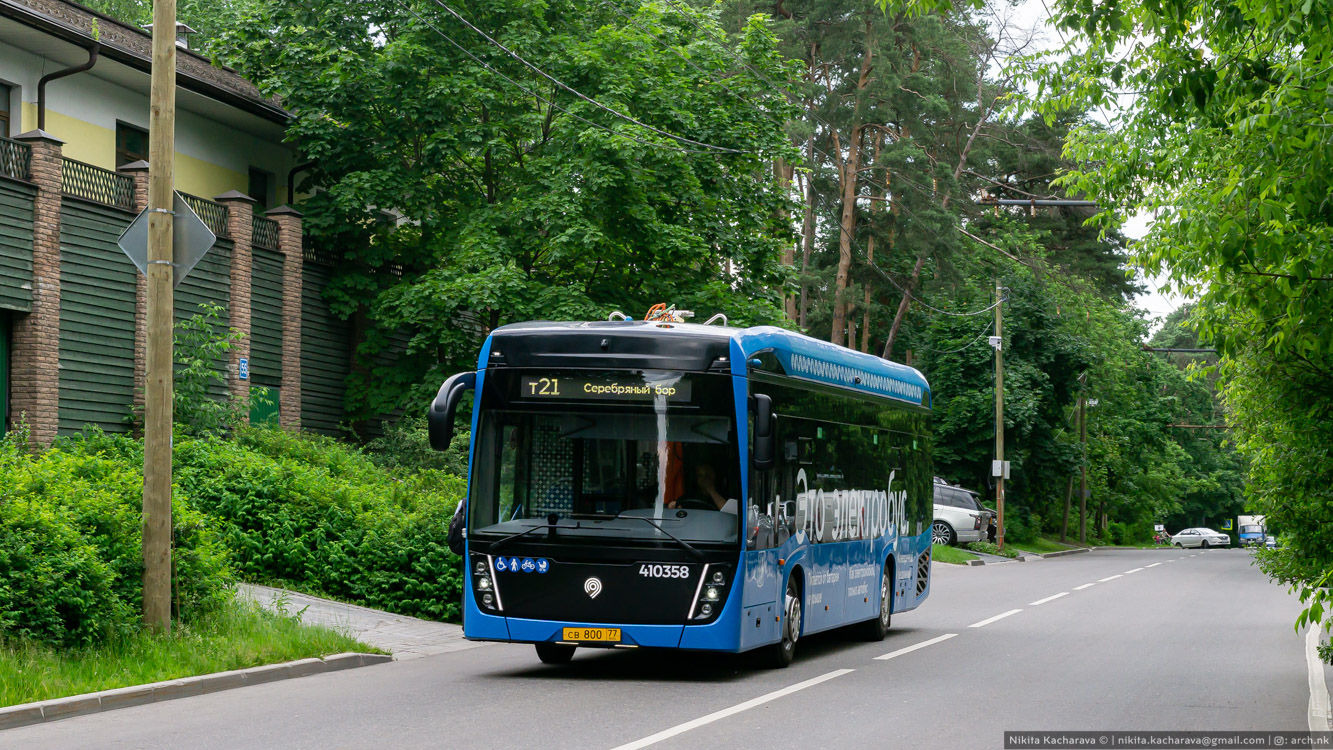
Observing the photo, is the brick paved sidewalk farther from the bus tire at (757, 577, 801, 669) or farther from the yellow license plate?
the bus tire at (757, 577, 801, 669)

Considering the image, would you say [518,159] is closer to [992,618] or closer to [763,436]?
[992,618]

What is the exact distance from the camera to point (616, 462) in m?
12.5

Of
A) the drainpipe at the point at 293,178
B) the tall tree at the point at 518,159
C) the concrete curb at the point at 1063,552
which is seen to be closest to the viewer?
the tall tree at the point at 518,159

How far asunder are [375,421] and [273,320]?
465cm

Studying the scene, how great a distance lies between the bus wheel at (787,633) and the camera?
1380 centimetres

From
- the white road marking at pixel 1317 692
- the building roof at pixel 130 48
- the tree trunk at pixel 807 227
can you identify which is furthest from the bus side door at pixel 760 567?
the tree trunk at pixel 807 227

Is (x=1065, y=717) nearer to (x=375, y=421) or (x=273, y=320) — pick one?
(x=273, y=320)

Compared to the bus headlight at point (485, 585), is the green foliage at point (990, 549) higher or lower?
lower

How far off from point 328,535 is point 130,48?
1162cm

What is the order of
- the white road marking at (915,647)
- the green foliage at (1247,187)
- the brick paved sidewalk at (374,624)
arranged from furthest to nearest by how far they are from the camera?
the white road marking at (915,647) → the brick paved sidewalk at (374,624) → the green foliage at (1247,187)

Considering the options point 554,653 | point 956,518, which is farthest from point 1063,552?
point 554,653

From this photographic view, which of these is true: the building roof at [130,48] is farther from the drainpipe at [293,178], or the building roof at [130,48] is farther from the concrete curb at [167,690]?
the concrete curb at [167,690]

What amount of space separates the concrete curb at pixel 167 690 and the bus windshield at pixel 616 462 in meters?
1.90

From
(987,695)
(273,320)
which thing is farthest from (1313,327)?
(273,320)
